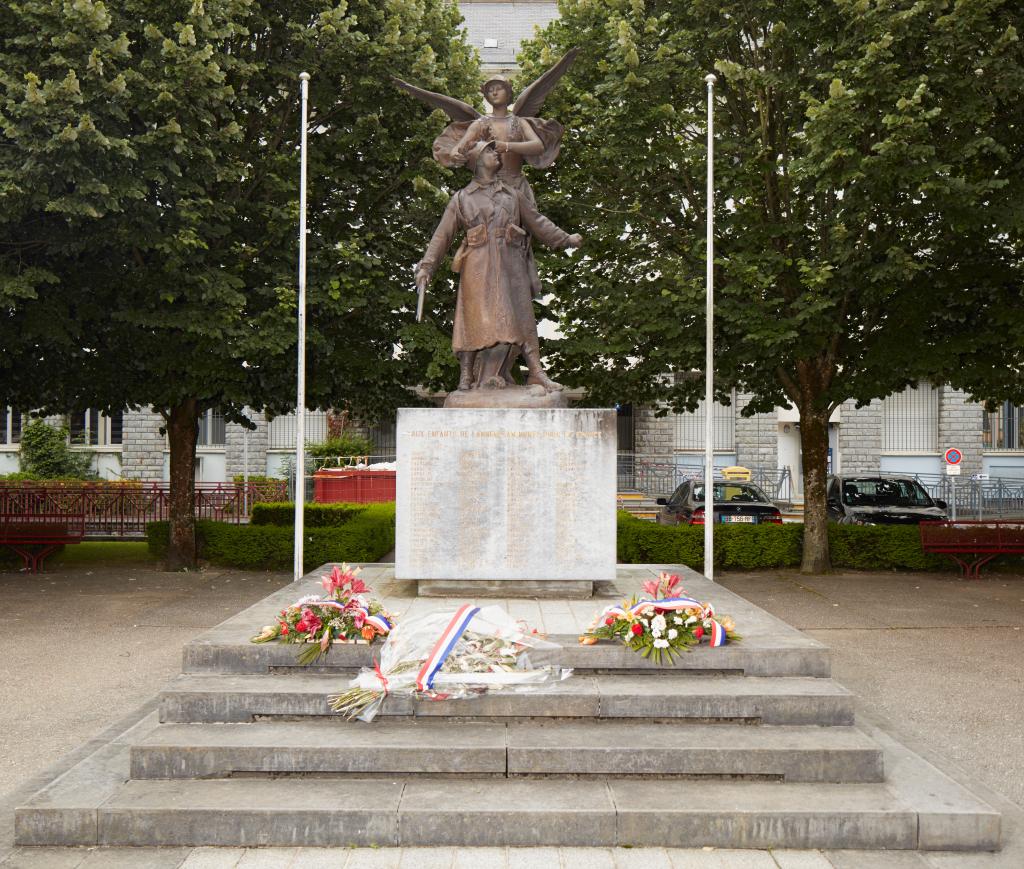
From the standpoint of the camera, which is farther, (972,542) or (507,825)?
(972,542)

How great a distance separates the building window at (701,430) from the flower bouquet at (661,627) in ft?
84.0

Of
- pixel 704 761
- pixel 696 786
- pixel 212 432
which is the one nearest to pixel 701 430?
pixel 212 432

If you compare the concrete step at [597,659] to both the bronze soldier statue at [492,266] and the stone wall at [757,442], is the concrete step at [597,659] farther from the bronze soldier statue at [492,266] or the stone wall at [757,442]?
the stone wall at [757,442]

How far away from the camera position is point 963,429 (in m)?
32.2

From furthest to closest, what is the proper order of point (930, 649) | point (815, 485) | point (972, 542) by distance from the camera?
point (815, 485), point (972, 542), point (930, 649)

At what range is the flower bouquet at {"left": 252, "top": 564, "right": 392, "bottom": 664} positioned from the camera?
659 cm

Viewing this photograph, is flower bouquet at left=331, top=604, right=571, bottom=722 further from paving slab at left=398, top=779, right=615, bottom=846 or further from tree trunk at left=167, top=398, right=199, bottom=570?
tree trunk at left=167, top=398, right=199, bottom=570

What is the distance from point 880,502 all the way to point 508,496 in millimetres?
13506

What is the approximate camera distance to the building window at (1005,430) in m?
32.9

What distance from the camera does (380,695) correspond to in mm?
5996

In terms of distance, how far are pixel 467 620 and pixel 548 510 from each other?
2231mm

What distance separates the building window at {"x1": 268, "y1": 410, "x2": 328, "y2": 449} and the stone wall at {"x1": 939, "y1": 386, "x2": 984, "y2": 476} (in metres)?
20.9

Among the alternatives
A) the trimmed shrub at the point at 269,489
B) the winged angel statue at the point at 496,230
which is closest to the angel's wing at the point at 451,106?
the winged angel statue at the point at 496,230

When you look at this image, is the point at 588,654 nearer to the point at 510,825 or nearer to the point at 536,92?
the point at 510,825
